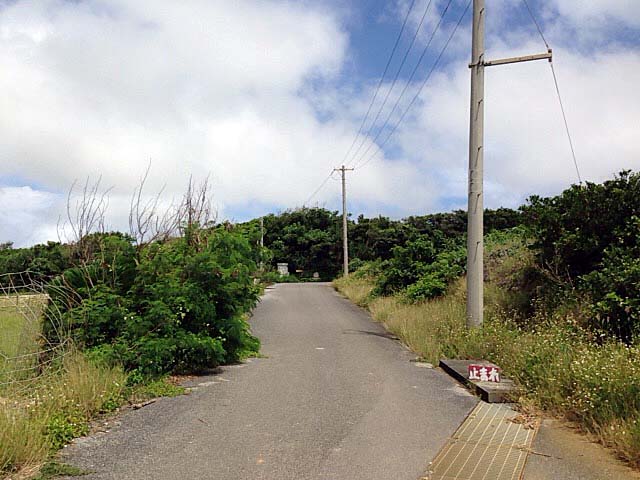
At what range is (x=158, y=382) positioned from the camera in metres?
9.62

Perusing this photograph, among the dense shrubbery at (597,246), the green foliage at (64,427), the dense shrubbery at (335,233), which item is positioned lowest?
the green foliage at (64,427)

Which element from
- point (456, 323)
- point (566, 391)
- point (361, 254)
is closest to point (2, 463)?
point (566, 391)

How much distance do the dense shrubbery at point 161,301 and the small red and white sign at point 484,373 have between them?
424 centimetres

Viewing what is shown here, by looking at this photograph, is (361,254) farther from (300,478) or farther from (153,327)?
(300,478)

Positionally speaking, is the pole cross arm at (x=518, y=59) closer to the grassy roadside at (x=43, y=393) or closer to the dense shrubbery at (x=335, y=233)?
the grassy roadside at (x=43, y=393)

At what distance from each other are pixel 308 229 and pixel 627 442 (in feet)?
177

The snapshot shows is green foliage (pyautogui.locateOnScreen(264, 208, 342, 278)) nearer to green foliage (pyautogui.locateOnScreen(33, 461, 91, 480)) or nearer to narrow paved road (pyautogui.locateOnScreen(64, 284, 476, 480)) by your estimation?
narrow paved road (pyautogui.locateOnScreen(64, 284, 476, 480))

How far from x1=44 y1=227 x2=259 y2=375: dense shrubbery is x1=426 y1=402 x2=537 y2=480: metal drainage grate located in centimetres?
491

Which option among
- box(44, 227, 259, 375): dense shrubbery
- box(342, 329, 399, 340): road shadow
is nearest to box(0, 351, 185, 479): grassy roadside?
box(44, 227, 259, 375): dense shrubbery

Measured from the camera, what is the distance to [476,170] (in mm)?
13172

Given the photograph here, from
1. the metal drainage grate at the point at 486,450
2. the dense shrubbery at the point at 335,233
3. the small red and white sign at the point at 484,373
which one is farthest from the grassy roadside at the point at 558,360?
the dense shrubbery at the point at 335,233

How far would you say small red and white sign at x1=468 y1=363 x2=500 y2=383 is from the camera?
938 cm

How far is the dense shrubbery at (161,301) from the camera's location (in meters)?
9.79

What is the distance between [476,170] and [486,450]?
7852mm
